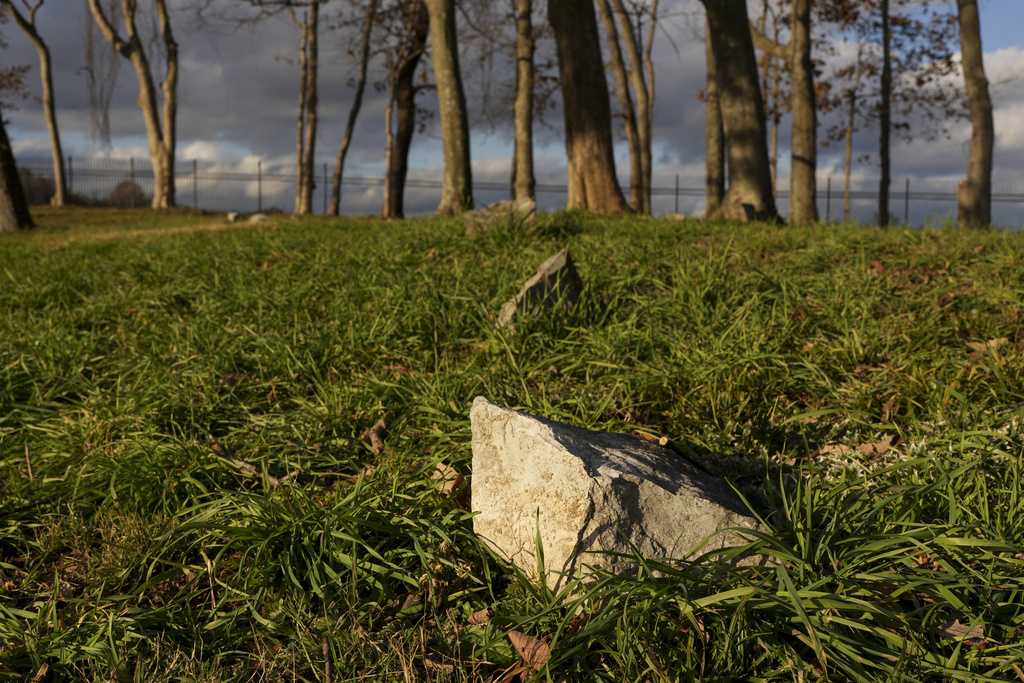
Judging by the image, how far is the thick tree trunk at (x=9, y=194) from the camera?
14609 millimetres

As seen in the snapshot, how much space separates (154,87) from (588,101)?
1784 cm

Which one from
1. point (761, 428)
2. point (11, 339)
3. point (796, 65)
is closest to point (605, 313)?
point (761, 428)

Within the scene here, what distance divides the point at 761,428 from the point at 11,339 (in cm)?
473

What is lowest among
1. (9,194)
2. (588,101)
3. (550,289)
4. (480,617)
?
(480,617)

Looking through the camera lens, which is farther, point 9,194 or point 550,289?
point 9,194

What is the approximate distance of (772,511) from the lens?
2.41 meters

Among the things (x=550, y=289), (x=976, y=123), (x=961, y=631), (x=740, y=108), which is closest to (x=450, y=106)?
(x=740, y=108)

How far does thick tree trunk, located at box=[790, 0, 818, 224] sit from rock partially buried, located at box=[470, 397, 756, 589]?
10418mm

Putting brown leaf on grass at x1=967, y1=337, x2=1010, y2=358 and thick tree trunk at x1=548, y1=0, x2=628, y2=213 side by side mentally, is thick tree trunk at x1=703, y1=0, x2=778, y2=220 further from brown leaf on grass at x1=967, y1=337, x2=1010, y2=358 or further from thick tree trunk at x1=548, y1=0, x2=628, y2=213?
brown leaf on grass at x1=967, y1=337, x2=1010, y2=358

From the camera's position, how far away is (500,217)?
693cm

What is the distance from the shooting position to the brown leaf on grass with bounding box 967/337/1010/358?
3822mm

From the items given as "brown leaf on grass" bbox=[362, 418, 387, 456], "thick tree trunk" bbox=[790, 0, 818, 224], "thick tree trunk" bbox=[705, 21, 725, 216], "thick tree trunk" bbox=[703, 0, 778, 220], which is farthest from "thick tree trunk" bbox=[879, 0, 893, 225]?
"brown leaf on grass" bbox=[362, 418, 387, 456]

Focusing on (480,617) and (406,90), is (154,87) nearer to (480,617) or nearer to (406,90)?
(406,90)

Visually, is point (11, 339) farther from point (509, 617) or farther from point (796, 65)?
point (796, 65)
